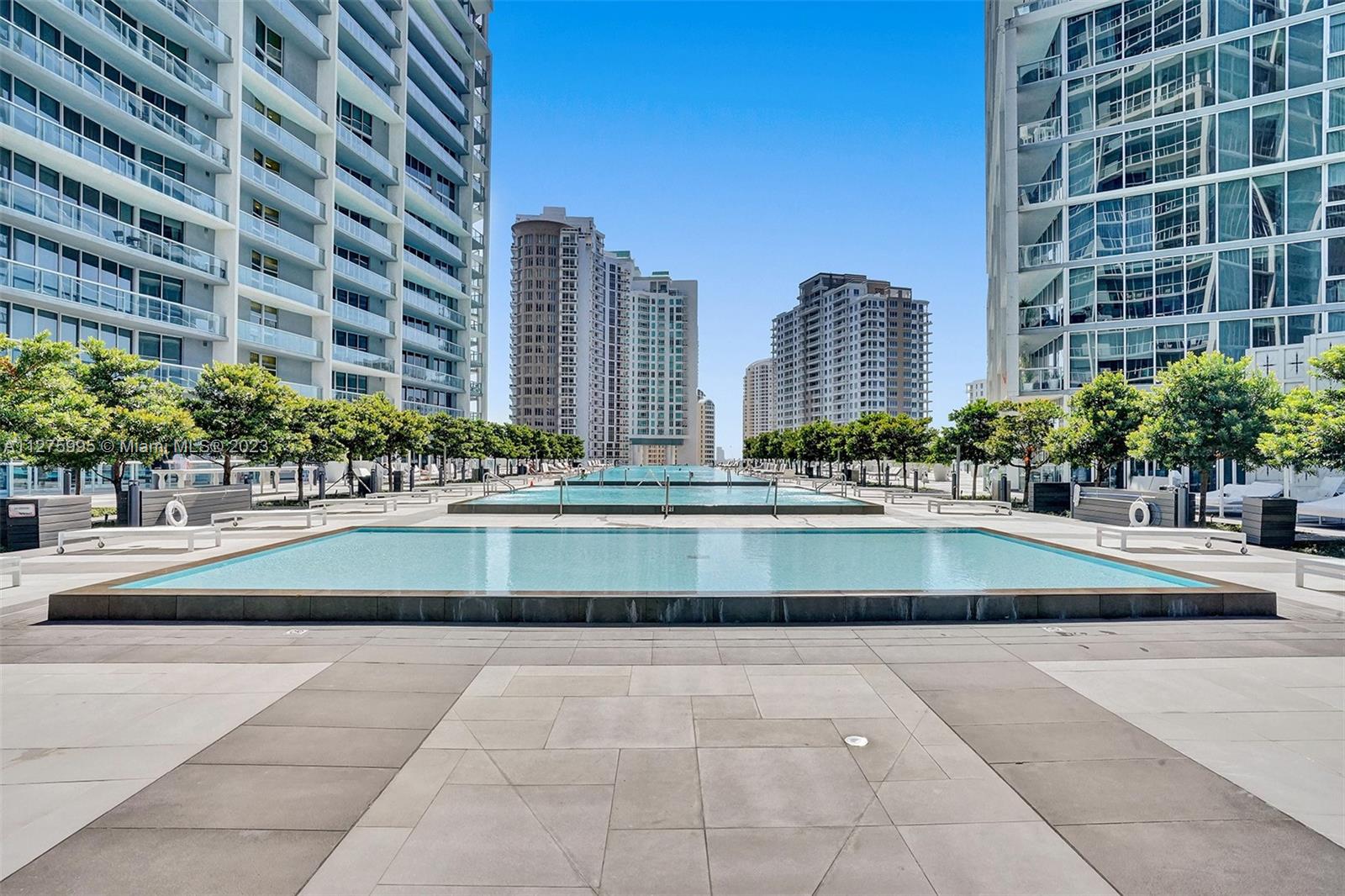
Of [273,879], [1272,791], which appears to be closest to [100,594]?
[273,879]

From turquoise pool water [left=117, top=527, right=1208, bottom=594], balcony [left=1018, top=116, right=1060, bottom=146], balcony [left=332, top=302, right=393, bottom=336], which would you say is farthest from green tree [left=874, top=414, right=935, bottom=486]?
balcony [left=332, top=302, right=393, bottom=336]

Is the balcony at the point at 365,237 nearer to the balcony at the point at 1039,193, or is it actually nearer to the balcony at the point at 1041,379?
the balcony at the point at 1039,193

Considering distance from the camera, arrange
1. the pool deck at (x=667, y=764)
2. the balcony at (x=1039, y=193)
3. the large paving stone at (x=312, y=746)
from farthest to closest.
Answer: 1. the balcony at (x=1039, y=193)
2. the large paving stone at (x=312, y=746)
3. the pool deck at (x=667, y=764)

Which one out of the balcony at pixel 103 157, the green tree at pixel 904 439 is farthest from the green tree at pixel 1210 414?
the balcony at pixel 103 157

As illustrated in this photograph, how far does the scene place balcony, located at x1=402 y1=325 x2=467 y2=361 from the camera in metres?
50.4

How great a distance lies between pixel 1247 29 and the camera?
1194 inches

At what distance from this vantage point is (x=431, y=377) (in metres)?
A: 54.1

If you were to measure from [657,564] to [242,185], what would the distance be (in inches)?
1353

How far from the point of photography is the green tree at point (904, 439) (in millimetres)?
34656

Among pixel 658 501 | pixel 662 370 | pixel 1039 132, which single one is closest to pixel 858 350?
pixel 662 370

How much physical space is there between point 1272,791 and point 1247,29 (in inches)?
1599

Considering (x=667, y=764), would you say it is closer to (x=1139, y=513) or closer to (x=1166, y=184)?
(x=1139, y=513)

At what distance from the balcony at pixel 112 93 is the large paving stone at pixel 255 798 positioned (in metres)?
30.8

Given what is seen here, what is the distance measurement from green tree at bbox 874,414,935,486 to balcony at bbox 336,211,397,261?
113ft
